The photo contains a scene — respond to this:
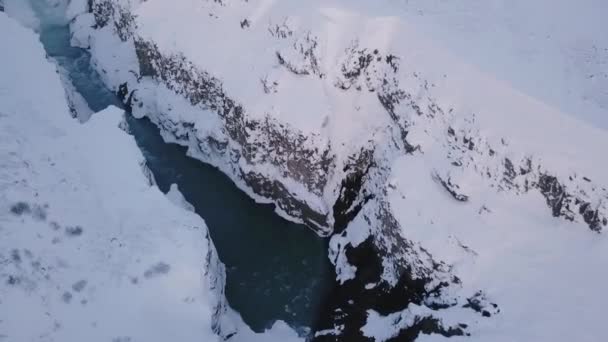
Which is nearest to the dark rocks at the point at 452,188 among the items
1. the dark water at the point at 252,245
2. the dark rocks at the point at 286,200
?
the dark rocks at the point at 286,200

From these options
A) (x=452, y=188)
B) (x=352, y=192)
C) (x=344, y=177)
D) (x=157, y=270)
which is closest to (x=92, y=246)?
(x=157, y=270)

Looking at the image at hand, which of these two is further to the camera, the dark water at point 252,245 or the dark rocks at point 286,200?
the dark rocks at point 286,200

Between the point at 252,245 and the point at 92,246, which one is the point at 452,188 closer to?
the point at 252,245

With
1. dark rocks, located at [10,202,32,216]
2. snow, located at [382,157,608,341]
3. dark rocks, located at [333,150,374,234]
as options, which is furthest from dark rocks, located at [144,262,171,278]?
dark rocks, located at [333,150,374,234]

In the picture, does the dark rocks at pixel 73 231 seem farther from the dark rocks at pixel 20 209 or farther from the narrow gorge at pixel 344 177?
the dark rocks at pixel 20 209

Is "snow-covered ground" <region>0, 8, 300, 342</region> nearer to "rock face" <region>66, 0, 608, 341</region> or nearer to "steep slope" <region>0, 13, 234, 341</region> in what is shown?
"steep slope" <region>0, 13, 234, 341</region>

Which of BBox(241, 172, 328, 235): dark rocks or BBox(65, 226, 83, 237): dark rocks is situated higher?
BBox(241, 172, 328, 235): dark rocks

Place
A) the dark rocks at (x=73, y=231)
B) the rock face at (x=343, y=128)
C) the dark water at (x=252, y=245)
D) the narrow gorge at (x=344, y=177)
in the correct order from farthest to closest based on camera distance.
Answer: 1. the dark water at (x=252, y=245)
2. the rock face at (x=343, y=128)
3. the dark rocks at (x=73, y=231)
4. the narrow gorge at (x=344, y=177)
